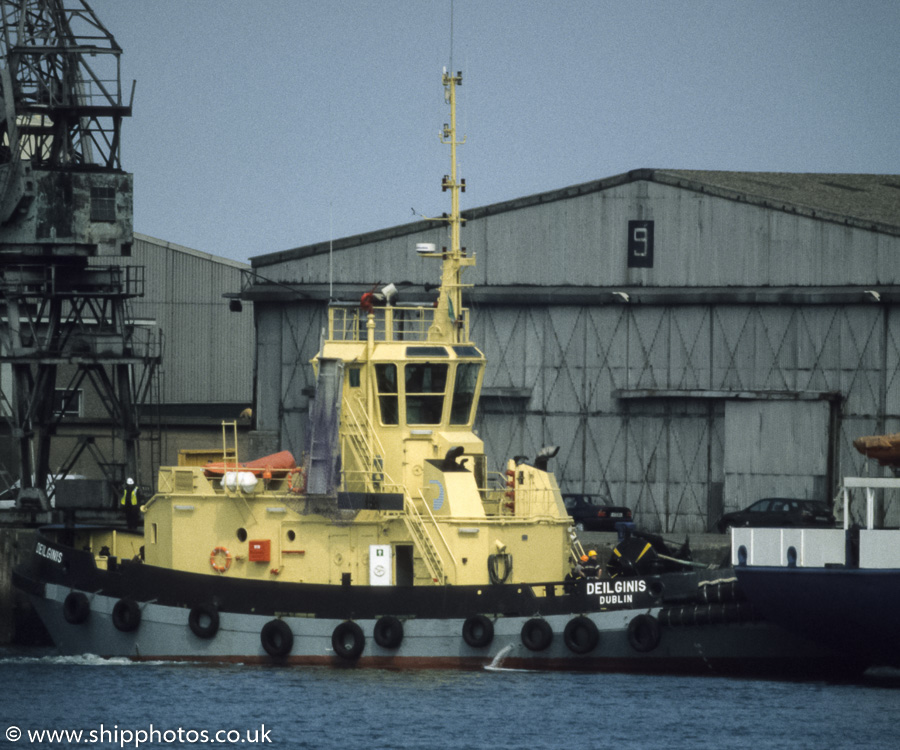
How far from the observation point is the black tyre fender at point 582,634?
25016 mm

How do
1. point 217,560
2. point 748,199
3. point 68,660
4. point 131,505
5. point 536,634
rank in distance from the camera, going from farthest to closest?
1. point 748,199
2. point 131,505
3. point 68,660
4. point 217,560
5. point 536,634

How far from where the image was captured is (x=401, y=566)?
2602 centimetres

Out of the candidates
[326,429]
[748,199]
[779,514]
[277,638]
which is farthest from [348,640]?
[748,199]

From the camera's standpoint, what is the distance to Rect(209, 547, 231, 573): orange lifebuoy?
2634cm

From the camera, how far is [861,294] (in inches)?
1518

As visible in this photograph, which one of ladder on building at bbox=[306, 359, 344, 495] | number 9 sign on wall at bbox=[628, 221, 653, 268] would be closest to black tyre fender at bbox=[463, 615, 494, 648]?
ladder on building at bbox=[306, 359, 344, 495]

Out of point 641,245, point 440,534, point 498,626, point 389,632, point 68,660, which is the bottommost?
point 68,660

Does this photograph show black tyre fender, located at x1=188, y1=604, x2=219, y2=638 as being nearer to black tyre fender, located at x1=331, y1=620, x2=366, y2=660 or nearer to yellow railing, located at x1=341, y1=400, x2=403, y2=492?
black tyre fender, located at x1=331, y1=620, x2=366, y2=660

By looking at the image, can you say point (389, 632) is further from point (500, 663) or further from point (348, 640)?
point (500, 663)

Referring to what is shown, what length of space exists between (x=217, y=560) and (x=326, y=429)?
2723mm

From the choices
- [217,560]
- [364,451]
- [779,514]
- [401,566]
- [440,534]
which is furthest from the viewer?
[779,514]

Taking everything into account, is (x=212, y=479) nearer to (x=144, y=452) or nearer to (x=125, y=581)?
(x=125, y=581)

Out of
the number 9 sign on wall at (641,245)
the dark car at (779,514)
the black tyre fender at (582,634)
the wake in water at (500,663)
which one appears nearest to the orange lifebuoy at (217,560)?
the wake in water at (500,663)

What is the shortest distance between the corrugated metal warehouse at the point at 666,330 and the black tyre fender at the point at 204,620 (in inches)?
591
